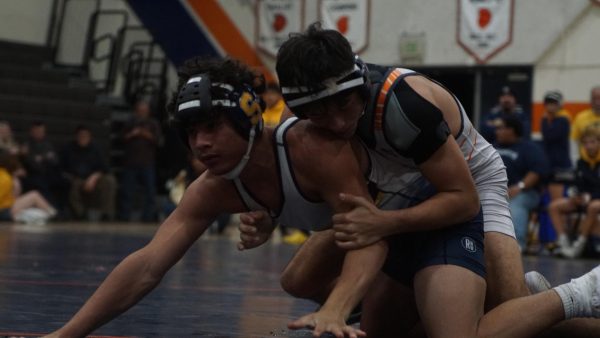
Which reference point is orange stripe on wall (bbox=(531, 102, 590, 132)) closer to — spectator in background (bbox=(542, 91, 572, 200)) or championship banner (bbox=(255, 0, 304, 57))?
spectator in background (bbox=(542, 91, 572, 200))

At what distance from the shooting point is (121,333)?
4.28 metres

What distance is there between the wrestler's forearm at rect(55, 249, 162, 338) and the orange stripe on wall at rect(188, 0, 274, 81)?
43.4 feet

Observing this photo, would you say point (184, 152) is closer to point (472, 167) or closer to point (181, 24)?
point (181, 24)

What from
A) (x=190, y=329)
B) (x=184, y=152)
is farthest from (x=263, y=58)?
(x=190, y=329)

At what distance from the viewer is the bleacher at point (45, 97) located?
52.0 feet

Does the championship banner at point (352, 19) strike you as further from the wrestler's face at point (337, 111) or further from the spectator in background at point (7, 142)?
the wrestler's face at point (337, 111)

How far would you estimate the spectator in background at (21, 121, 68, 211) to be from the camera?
14508 millimetres

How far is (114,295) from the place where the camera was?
12.4 feet

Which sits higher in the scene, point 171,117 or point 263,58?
point 171,117

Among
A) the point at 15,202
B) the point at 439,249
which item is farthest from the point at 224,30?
the point at 439,249

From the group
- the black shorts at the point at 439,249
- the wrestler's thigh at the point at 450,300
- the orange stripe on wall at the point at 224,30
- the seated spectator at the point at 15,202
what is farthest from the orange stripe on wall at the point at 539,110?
the wrestler's thigh at the point at 450,300

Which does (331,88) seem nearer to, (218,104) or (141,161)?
(218,104)

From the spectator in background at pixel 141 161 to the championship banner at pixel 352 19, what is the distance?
254cm

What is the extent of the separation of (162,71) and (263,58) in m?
1.35
